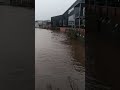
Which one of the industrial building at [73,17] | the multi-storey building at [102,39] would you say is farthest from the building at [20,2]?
the industrial building at [73,17]

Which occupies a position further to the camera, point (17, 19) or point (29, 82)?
point (17, 19)

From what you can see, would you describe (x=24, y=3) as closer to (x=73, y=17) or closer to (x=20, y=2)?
(x=20, y=2)

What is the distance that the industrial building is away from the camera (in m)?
29.0

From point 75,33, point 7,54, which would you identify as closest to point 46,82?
point 7,54

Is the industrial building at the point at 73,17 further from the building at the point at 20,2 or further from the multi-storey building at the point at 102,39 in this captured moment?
the building at the point at 20,2

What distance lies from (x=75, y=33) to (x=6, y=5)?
59.5ft

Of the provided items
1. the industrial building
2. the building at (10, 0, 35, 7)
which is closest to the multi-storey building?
the building at (10, 0, 35, 7)

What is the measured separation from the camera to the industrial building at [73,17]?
29.0 meters

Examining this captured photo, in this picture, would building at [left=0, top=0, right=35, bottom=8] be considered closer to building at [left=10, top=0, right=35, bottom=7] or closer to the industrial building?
building at [left=10, top=0, right=35, bottom=7]

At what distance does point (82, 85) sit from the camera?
22.7ft

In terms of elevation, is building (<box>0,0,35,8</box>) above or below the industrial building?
below

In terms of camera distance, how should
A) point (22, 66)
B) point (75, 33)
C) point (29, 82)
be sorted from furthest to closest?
point (75, 33)
point (22, 66)
point (29, 82)

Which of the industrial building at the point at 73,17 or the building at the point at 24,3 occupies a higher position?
the industrial building at the point at 73,17

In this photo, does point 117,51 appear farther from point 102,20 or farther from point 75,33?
point 75,33
